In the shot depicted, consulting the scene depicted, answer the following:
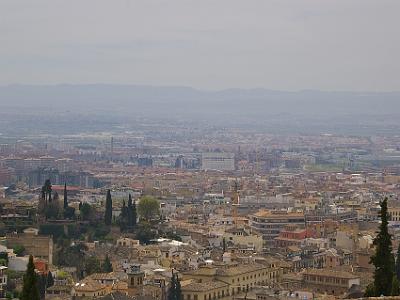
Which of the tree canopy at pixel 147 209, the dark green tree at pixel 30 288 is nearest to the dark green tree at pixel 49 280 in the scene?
the dark green tree at pixel 30 288

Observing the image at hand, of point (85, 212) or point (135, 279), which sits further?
point (85, 212)

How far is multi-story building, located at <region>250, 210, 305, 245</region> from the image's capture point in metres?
70.9

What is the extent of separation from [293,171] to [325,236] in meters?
75.5

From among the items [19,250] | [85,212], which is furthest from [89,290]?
[85,212]

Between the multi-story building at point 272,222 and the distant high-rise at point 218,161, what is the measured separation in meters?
77.0

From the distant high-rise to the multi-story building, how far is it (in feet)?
253

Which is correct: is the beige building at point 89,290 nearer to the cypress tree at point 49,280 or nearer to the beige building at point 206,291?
the cypress tree at point 49,280

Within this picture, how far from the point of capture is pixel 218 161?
158 meters

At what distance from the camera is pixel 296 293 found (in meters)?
45.4

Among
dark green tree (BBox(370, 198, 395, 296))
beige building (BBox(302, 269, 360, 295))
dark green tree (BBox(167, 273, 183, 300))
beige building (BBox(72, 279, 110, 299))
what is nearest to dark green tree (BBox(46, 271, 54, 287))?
beige building (BBox(72, 279, 110, 299))

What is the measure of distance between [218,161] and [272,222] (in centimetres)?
8594

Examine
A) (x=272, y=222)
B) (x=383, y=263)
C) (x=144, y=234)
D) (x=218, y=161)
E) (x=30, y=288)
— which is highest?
(x=383, y=263)

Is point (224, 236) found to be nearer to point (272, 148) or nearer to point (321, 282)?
point (321, 282)

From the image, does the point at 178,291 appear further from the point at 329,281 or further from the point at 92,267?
the point at 329,281
